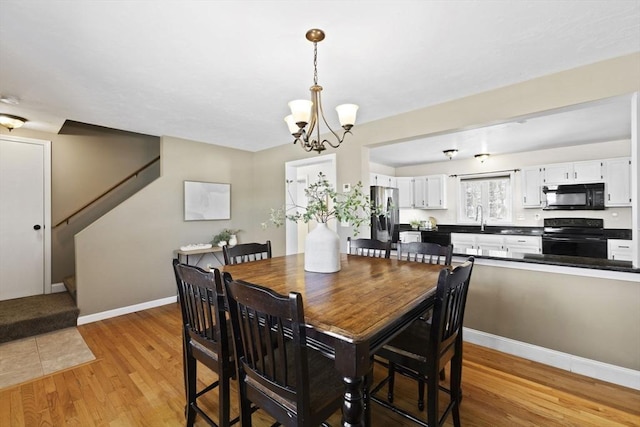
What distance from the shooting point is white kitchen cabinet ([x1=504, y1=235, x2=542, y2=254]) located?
191 inches

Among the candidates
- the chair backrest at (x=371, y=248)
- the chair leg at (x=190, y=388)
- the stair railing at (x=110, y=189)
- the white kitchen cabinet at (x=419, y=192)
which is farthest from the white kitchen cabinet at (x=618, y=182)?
the stair railing at (x=110, y=189)

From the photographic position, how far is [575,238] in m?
4.54

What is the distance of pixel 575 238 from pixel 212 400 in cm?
567

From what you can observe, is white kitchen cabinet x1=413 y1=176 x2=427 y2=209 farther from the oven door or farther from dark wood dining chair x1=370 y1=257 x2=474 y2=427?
dark wood dining chair x1=370 y1=257 x2=474 y2=427

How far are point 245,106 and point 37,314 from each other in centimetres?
329

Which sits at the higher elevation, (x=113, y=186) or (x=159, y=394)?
(x=113, y=186)

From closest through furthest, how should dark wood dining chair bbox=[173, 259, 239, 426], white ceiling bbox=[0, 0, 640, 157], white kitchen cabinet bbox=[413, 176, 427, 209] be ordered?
1. dark wood dining chair bbox=[173, 259, 239, 426]
2. white ceiling bbox=[0, 0, 640, 157]
3. white kitchen cabinet bbox=[413, 176, 427, 209]

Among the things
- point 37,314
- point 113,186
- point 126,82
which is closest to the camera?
point 126,82

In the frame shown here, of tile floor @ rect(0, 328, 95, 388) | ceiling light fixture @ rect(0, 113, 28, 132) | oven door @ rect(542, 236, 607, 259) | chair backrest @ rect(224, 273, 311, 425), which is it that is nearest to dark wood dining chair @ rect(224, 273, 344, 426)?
chair backrest @ rect(224, 273, 311, 425)

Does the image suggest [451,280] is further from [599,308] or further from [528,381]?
[599,308]

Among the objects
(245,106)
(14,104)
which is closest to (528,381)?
(245,106)

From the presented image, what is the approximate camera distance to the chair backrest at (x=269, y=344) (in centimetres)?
102

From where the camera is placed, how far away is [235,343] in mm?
1330

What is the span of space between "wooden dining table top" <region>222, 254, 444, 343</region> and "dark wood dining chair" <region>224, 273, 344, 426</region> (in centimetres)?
13
